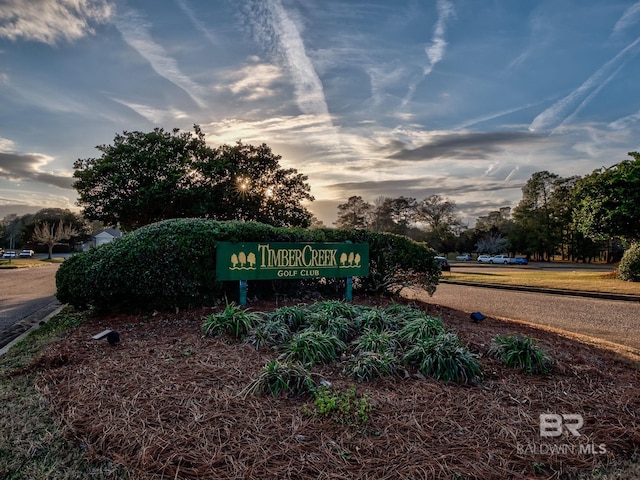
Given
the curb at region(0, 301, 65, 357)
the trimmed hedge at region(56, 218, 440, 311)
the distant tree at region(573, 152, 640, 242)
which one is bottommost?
the curb at region(0, 301, 65, 357)

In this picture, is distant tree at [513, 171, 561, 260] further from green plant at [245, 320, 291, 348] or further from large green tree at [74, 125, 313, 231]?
green plant at [245, 320, 291, 348]

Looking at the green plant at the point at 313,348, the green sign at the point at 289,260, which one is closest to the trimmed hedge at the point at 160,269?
the green sign at the point at 289,260

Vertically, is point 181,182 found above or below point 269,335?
above

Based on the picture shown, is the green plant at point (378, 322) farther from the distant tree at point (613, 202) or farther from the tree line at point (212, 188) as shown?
the distant tree at point (613, 202)

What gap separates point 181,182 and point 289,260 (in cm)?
1319

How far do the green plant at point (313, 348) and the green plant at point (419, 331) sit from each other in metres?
0.73

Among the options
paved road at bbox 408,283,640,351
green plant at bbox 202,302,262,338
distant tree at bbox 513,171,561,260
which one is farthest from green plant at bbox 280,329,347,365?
distant tree at bbox 513,171,561,260

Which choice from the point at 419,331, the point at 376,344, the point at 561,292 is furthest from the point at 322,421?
the point at 561,292

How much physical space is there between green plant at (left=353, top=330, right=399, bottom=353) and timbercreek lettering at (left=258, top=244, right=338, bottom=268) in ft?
10.1

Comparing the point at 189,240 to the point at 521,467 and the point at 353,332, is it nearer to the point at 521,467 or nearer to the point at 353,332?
the point at 353,332

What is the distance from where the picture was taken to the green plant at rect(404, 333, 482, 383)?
11.9ft

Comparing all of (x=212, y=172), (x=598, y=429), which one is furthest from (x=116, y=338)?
(x=212, y=172)

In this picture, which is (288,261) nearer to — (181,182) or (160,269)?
(160,269)

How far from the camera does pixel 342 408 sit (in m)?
2.87
